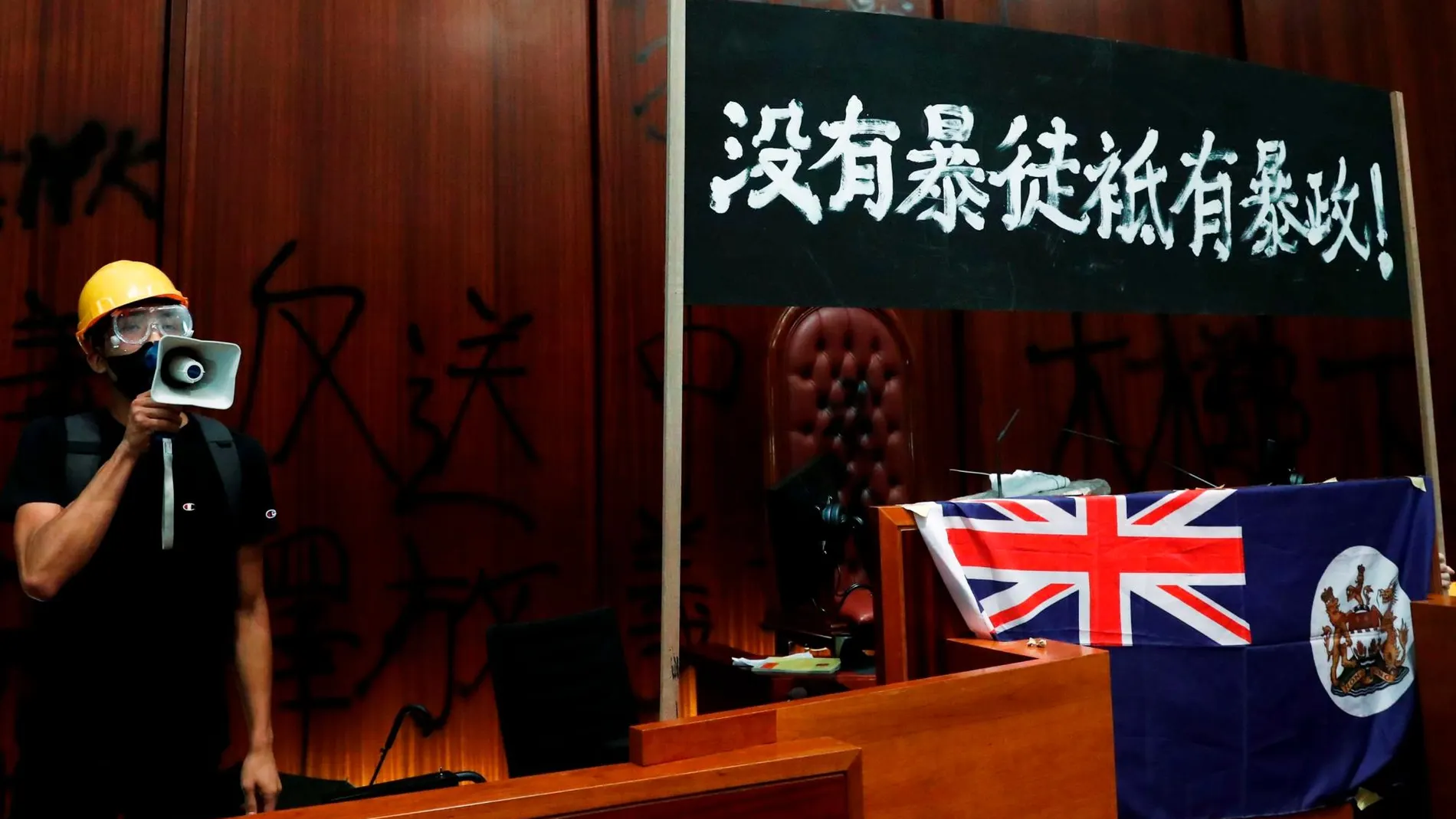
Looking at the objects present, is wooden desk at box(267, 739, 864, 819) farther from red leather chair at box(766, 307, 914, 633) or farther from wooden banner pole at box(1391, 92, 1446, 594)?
red leather chair at box(766, 307, 914, 633)

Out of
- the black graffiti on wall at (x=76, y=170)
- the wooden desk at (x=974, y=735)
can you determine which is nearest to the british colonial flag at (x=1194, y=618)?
the wooden desk at (x=974, y=735)

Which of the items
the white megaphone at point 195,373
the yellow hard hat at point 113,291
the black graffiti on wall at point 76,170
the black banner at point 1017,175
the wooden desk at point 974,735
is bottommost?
the wooden desk at point 974,735

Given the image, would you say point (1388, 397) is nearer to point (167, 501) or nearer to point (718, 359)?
point (718, 359)

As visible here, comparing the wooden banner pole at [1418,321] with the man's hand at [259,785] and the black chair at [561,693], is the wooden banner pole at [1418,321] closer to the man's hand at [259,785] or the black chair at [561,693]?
the black chair at [561,693]

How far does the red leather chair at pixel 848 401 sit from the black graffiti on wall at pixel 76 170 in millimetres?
2223

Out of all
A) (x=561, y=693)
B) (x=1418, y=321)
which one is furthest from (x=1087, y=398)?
(x=561, y=693)

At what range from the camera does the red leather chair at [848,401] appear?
3646 millimetres

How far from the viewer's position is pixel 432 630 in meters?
3.10

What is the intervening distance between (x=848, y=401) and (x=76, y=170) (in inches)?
109

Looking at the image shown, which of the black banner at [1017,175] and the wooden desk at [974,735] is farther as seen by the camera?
the black banner at [1017,175]

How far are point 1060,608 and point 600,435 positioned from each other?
197 cm

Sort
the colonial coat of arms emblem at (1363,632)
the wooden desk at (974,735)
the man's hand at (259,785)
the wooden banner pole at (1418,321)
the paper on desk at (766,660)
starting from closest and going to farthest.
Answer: the wooden desk at (974,735)
the man's hand at (259,785)
the colonial coat of arms emblem at (1363,632)
the wooden banner pole at (1418,321)
the paper on desk at (766,660)

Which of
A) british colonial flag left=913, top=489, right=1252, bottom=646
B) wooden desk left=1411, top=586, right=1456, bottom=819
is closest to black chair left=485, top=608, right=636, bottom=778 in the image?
british colonial flag left=913, top=489, right=1252, bottom=646

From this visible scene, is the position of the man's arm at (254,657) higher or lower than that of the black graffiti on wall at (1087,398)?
lower
